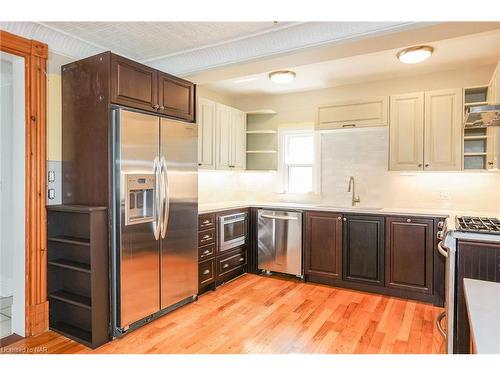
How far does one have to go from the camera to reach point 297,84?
14.6ft

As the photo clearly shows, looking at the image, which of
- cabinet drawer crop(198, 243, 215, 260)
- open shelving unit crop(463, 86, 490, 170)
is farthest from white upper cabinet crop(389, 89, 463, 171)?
cabinet drawer crop(198, 243, 215, 260)

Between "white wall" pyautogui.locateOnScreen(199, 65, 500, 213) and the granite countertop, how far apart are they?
2895 millimetres

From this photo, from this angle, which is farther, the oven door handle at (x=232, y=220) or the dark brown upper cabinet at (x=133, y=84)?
the oven door handle at (x=232, y=220)

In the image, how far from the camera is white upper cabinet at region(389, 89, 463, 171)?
11.7 feet

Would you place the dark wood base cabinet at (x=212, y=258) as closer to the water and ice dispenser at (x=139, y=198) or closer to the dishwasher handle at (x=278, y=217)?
the dishwasher handle at (x=278, y=217)

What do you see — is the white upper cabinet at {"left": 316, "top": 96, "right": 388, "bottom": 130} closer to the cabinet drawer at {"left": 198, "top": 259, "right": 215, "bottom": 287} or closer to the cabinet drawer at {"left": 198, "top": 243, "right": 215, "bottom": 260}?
the cabinet drawer at {"left": 198, "top": 243, "right": 215, "bottom": 260}

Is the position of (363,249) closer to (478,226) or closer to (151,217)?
(478,226)

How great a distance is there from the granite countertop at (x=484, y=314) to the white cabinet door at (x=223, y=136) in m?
3.39

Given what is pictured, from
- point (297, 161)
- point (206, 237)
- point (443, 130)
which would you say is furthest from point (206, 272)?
point (443, 130)

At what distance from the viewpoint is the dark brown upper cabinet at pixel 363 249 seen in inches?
144

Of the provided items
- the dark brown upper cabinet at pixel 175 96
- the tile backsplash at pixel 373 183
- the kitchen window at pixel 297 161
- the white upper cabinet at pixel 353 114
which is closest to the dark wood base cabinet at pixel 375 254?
the tile backsplash at pixel 373 183
